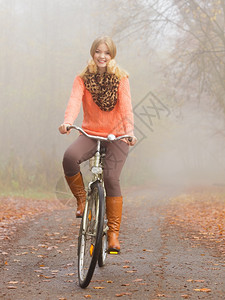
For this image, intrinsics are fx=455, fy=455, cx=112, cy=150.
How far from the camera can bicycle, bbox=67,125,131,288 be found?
164 inches

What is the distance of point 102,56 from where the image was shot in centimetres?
482

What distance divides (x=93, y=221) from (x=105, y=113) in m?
1.19

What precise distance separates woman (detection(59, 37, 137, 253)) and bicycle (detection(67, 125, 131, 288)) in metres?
0.14

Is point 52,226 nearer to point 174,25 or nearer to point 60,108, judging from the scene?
point 174,25

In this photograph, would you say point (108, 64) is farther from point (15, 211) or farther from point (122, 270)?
point (15, 211)

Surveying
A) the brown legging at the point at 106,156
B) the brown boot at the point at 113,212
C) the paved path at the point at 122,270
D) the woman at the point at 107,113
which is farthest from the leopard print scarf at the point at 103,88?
the paved path at the point at 122,270

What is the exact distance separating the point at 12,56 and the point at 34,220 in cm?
2298

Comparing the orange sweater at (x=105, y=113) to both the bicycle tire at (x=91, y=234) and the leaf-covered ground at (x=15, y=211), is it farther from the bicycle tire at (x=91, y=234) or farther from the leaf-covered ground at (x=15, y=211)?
the leaf-covered ground at (x=15, y=211)

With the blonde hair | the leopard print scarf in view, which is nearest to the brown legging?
the leopard print scarf

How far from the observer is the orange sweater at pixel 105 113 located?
481cm

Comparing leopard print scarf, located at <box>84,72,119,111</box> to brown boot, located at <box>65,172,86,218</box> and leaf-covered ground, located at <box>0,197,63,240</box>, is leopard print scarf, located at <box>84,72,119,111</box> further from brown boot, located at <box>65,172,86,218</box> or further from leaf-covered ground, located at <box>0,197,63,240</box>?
leaf-covered ground, located at <box>0,197,63,240</box>

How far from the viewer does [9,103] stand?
3014 centimetres

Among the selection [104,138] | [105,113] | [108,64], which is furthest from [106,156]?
[108,64]

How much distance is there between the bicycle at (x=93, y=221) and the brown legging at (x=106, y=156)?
80 millimetres
